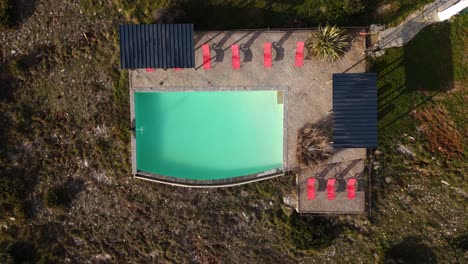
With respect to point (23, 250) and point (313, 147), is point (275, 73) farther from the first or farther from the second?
point (23, 250)

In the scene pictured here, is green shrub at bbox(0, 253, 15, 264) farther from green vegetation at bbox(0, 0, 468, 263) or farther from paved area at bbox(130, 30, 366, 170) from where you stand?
paved area at bbox(130, 30, 366, 170)

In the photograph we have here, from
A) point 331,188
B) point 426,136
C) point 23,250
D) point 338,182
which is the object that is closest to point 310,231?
point 331,188

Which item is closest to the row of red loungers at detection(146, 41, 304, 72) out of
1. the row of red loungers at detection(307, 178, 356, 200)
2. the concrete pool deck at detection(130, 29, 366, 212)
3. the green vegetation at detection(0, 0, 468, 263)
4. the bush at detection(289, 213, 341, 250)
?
the concrete pool deck at detection(130, 29, 366, 212)

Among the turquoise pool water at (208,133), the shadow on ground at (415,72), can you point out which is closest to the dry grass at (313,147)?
the turquoise pool water at (208,133)

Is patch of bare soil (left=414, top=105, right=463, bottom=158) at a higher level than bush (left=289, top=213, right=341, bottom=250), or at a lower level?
higher

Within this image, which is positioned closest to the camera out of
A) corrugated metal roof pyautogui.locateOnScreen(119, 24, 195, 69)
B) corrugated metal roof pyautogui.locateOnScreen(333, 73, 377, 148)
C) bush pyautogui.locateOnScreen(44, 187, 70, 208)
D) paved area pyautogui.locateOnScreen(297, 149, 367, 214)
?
corrugated metal roof pyautogui.locateOnScreen(333, 73, 377, 148)

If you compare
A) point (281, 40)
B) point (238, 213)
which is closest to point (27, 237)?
point (238, 213)

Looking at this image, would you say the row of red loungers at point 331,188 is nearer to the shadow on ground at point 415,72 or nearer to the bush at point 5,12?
the shadow on ground at point 415,72
